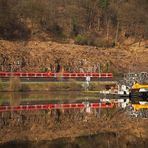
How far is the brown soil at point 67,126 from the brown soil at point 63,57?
3573 centimetres

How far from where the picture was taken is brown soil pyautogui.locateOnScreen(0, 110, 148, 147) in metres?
29.3

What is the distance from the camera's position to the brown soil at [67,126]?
29.3 metres

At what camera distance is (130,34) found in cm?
10012

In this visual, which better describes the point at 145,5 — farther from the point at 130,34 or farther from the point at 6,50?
the point at 6,50

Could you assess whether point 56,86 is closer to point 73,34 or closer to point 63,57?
point 63,57

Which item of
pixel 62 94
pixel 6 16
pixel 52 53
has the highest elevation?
pixel 6 16

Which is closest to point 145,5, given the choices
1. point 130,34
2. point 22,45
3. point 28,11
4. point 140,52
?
point 130,34

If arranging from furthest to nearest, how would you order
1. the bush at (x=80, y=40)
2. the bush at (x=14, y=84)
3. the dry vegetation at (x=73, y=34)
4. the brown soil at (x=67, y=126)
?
1. the bush at (x=80, y=40)
2. the dry vegetation at (x=73, y=34)
3. the bush at (x=14, y=84)
4. the brown soil at (x=67, y=126)

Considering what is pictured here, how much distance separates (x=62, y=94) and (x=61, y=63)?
1328 cm

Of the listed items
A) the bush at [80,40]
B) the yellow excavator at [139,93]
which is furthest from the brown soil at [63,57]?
the yellow excavator at [139,93]

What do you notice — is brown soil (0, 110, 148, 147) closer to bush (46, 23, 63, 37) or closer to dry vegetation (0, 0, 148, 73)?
dry vegetation (0, 0, 148, 73)

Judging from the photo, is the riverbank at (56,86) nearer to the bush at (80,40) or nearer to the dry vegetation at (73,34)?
the dry vegetation at (73,34)

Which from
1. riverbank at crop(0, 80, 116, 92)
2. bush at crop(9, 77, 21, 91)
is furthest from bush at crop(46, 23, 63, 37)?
bush at crop(9, 77, 21, 91)

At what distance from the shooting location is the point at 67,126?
3438 centimetres
